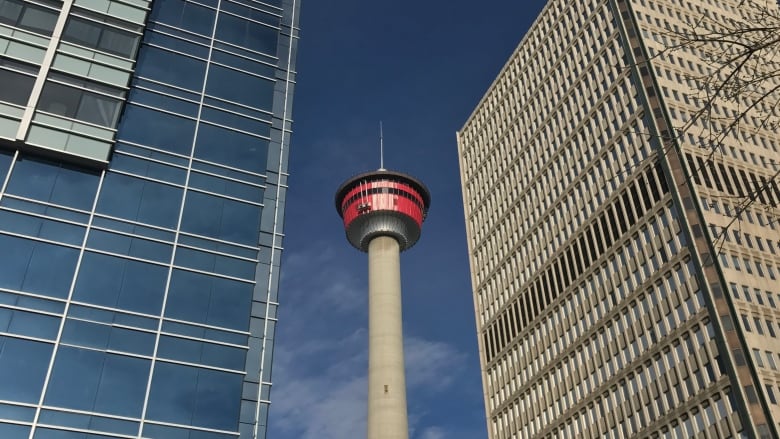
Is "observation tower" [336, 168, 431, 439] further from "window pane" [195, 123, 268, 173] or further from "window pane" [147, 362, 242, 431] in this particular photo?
"window pane" [147, 362, 242, 431]

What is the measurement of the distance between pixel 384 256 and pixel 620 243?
43.3 meters

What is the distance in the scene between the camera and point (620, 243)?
264 feet

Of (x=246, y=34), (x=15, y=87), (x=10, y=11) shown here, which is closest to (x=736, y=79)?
(x=15, y=87)

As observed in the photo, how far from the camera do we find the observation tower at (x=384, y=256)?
318 feet

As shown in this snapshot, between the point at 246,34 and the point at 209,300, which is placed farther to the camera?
the point at 246,34

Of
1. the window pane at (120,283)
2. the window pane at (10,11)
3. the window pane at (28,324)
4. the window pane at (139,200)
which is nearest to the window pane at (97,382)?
the window pane at (28,324)

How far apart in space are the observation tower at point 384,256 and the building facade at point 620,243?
11311 mm

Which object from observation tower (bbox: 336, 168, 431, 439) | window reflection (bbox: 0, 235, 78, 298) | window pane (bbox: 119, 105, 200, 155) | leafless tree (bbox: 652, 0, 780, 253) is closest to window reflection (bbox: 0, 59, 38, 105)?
window pane (bbox: 119, 105, 200, 155)

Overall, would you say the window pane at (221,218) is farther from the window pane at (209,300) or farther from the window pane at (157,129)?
the window pane at (157,129)

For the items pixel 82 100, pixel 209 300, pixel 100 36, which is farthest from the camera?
pixel 100 36

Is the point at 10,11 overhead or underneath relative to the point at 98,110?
overhead

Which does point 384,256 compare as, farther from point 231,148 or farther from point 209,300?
point 209,300

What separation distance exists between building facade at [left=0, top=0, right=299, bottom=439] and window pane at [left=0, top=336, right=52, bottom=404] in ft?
0.24

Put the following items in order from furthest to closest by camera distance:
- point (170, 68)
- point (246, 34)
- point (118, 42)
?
point (246, 34) < point (170, 68) < point (118, 42)
